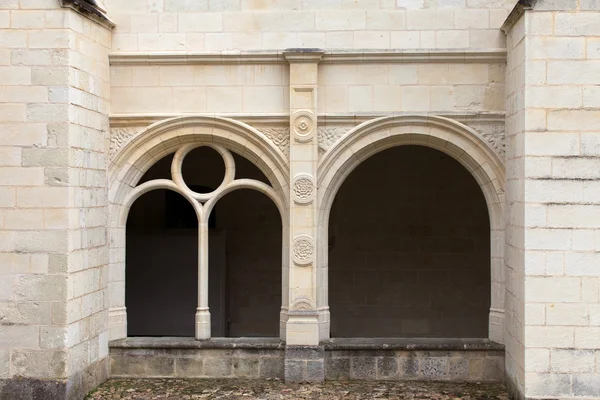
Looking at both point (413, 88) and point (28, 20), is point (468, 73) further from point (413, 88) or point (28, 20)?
point (28, 20)

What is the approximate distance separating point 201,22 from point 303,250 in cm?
243

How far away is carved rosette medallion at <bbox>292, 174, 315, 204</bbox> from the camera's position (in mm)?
7234

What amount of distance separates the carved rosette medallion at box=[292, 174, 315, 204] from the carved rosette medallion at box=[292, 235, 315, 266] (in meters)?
0.35

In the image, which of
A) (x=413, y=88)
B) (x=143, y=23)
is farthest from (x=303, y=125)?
(x=143, y=23)

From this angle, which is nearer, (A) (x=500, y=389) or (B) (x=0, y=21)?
(B) (x=0, y=21)

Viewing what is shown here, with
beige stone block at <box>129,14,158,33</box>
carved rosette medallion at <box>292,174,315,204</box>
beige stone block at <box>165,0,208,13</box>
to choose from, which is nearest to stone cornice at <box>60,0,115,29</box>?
beige stone block at <box>129,14,158,33</box>

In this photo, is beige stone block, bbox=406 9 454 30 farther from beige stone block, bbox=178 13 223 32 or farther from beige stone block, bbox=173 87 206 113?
beige stone block, bbox=173 87 206 113

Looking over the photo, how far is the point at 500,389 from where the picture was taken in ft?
23.0

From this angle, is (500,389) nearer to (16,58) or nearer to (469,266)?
(469,266)

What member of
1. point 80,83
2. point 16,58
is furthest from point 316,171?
point 16,58

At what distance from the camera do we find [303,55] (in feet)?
23.7

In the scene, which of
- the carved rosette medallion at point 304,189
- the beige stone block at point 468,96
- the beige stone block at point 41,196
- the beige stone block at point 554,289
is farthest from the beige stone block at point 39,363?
the beige stone block at point 468,96

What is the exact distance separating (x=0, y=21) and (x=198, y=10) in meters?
1.83

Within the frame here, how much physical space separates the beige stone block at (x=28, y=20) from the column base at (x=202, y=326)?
9.93 ft
